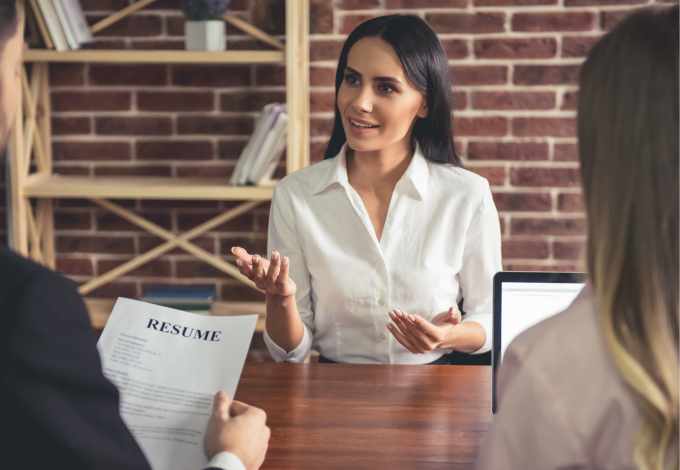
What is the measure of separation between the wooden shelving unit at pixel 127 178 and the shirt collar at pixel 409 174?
0.44 meters

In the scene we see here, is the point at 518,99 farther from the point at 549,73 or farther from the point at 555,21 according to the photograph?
the point at 555,21

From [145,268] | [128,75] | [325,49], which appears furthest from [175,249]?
[325,49]

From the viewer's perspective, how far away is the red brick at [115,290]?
2.29 m

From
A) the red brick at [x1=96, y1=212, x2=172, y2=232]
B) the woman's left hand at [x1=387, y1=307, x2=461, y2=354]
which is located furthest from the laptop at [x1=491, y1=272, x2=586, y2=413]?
the red brick at [x1=96, y1=212, x2=172, y2=232]

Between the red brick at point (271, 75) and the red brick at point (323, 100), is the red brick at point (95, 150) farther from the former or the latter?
the red brick at point (323, 100)

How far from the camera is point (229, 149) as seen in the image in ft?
7.22

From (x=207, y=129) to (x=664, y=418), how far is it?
1925mm

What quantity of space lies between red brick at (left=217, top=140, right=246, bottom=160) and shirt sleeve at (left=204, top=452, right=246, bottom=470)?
1584 mm

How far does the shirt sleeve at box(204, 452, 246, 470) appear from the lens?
0.71 m

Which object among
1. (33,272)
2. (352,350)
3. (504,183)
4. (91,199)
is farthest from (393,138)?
(91,199)

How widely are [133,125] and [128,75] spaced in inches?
6.9

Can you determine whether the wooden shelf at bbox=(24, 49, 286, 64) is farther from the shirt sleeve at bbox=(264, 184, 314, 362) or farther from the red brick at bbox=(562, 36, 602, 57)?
the red brick at bbox=(562, 36, 602, 57)

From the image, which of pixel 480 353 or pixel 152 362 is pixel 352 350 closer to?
pixel 480 353

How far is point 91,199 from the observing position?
2.23m
